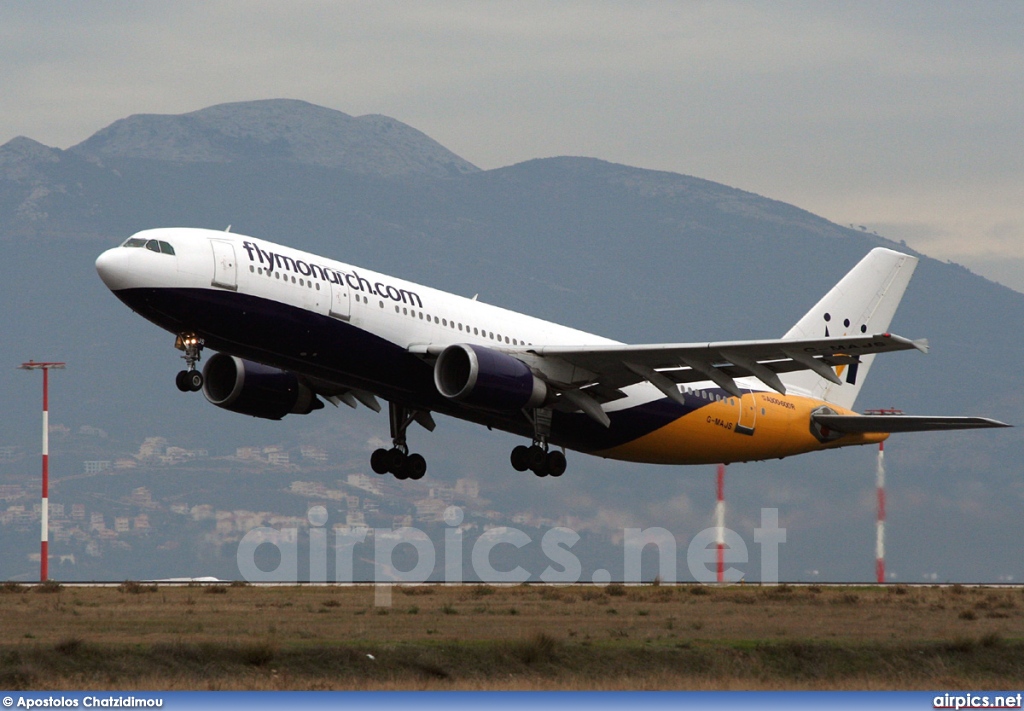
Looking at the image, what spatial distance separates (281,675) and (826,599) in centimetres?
2803

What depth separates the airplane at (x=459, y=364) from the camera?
38.5 metres

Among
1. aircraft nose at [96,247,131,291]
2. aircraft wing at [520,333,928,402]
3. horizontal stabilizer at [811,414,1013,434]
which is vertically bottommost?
horizontal stabilizer at [811,414,1013,434]

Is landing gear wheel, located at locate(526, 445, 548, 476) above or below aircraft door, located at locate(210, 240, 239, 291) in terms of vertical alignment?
below

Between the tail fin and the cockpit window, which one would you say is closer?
the cockpit window

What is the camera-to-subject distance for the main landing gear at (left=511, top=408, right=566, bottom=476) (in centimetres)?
4456

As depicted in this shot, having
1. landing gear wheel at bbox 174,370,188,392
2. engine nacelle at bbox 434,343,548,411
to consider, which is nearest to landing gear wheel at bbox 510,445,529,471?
engine nacelle at bbox 434,343,548,411

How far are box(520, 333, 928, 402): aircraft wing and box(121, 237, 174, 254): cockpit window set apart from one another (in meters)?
10.5

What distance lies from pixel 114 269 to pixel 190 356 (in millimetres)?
2919

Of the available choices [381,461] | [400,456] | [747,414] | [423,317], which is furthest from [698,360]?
[381,461]

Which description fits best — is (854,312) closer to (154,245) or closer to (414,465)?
(414,465)

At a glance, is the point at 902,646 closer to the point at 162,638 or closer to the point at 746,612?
the point at 746,612

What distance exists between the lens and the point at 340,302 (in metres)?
40.1

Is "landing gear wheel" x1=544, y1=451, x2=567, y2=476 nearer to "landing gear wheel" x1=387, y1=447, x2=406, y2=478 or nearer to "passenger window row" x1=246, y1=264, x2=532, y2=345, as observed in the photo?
"passenger window row" x1=246, y1=264, x2=532, y2=345

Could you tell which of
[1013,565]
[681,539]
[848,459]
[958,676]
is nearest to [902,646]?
[958,676]
